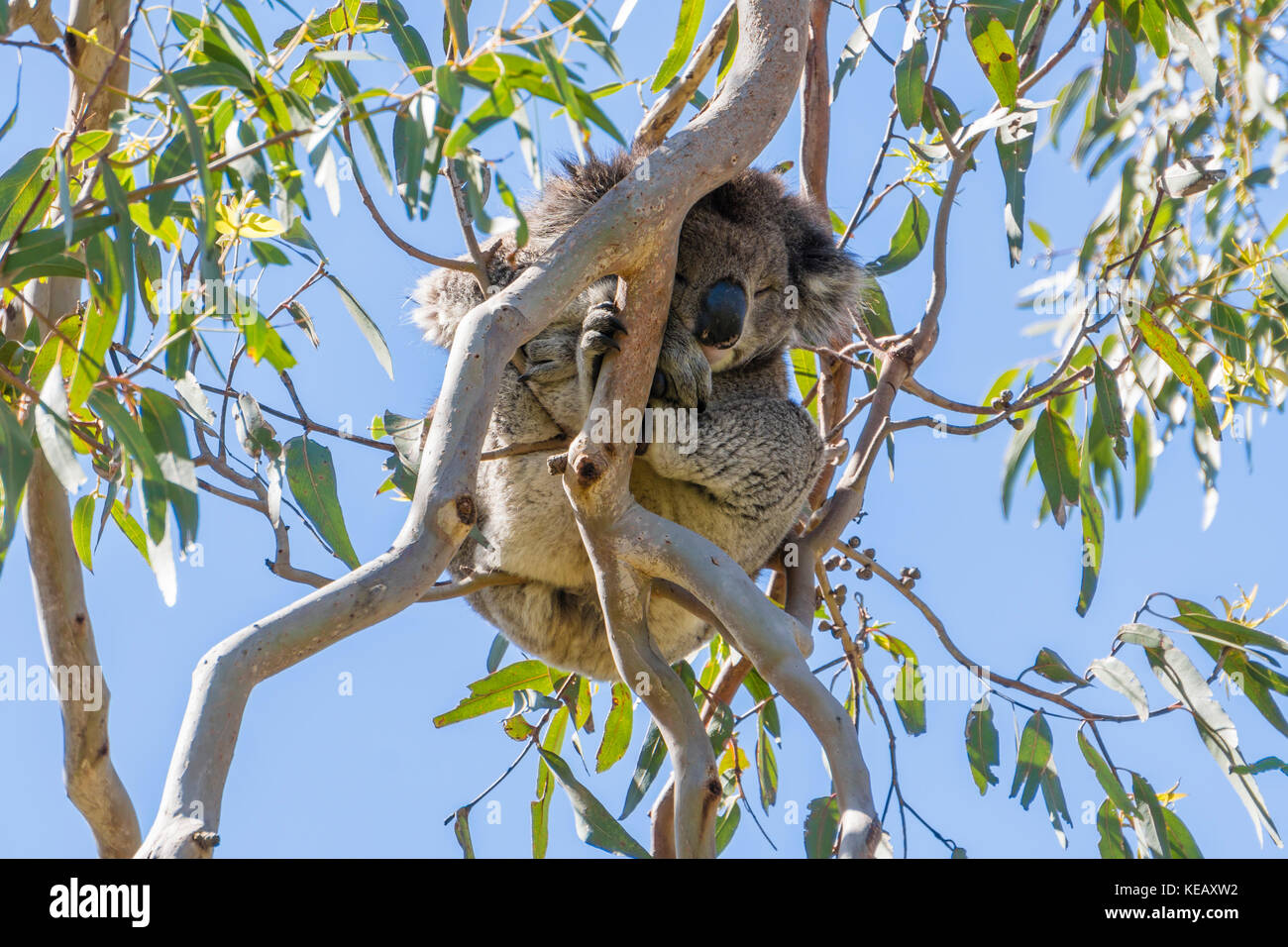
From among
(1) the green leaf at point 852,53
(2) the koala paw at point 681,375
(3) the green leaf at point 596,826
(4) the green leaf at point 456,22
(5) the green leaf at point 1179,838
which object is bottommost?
(5) the green leaf at point 1179,838

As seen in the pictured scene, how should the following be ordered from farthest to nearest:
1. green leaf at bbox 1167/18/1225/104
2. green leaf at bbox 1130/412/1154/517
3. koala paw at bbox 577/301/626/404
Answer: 1. green leaf at bbox 1130/412/1154/517
2. green leaf at bbox 1167/18/1225/104
3. koala paw at bbox 577/301/626/404

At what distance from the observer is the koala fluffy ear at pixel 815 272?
3359 millimetres

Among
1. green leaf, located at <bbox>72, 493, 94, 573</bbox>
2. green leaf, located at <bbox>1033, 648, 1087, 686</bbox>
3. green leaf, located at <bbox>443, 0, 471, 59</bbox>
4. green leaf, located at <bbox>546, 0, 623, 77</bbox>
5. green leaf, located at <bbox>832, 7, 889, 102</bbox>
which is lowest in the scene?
green leaf, located at <bbox>1033, 648, 1087, 686</bbox>

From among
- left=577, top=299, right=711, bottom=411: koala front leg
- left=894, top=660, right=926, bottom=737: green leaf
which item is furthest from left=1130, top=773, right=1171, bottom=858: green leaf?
left=577, top=299, right=711, bottom=411: koala front leg

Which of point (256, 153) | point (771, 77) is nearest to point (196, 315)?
point (256, 153)

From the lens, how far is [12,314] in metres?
2.73

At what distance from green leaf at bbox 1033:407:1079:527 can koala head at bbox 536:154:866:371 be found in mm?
600

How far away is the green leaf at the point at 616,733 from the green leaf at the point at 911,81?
1645 mm

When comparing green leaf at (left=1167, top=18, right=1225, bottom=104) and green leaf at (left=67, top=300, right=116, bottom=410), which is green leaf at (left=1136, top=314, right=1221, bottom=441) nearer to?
green leaf at (left=1167, top=18, right=1225, bottom=104)

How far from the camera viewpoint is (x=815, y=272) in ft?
11.0

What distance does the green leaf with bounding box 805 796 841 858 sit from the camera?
3.08 meters

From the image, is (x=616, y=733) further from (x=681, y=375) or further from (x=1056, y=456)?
(x=1056, y=456)

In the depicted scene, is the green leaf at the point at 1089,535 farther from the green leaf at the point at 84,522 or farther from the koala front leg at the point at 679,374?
the green leaf at the point at 84,522

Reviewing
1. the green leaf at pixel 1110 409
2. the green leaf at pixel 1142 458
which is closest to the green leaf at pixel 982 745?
the green leaf at pixel 1110 409
